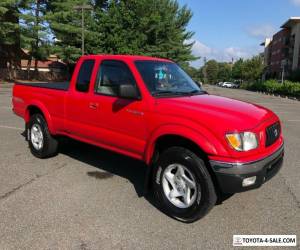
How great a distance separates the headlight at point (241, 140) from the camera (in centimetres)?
390

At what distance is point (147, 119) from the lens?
15.1ft

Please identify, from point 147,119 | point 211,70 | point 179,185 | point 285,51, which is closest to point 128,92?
point 147,119

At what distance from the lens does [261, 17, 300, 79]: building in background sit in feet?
266

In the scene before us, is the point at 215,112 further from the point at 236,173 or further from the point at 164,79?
the point at 164,79

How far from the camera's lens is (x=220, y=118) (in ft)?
13.1

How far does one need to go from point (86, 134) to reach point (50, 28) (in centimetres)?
3681

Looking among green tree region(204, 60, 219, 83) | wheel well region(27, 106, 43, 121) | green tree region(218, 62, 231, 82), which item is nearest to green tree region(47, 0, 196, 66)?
wheel well region(27, 106, 43, 121)

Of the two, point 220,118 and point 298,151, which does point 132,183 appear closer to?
point 220,118

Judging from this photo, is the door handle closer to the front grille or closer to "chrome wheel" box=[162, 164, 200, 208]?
"chrome wheel" box=[162, 164, 200, 208]

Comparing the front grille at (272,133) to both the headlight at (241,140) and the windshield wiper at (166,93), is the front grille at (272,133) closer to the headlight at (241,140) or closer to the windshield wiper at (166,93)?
the headlight at (241,140)

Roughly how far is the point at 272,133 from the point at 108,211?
2.16 m

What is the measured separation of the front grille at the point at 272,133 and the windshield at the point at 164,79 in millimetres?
1208

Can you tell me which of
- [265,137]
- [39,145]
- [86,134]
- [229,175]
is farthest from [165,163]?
[39,145]

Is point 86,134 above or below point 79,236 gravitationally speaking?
above
